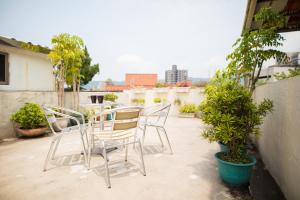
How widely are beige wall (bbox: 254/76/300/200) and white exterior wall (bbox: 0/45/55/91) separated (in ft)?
20.5

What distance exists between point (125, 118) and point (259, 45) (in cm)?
235

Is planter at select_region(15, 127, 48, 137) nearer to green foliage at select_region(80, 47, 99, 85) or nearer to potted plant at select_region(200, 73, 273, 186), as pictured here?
potted plant at select_region(200, 73, 273, 186)

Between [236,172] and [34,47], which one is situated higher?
[34,47]

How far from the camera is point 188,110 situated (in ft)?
25.7

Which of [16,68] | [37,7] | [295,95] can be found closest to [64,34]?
[16,68]

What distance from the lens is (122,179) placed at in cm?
205

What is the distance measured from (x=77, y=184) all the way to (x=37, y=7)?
7.46m

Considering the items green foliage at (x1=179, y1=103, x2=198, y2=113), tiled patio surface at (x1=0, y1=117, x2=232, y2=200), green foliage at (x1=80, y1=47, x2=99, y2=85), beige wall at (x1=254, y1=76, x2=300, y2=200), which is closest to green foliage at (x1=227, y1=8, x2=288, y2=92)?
beige wall at (x1=254, y1=76, x2=300, y2=200)

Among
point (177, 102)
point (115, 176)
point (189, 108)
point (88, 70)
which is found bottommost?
point (115, 176)

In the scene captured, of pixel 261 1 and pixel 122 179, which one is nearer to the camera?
pixel 122 179

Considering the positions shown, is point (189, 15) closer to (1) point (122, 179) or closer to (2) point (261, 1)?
(2) point (261, 1)

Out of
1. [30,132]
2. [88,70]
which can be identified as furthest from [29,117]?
[88,70]

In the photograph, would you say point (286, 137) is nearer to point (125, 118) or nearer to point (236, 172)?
point (236, 172)

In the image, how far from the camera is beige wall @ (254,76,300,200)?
4.57 feet
